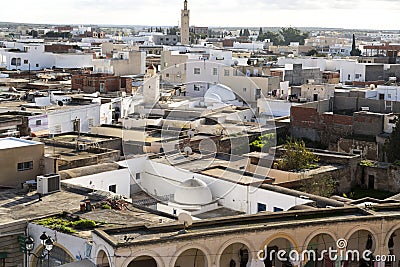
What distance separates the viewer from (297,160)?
3012 cm

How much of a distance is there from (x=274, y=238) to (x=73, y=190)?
25.2 ft

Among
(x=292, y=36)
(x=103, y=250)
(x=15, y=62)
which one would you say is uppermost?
(x=292, y=36)

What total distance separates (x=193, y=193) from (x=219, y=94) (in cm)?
2275

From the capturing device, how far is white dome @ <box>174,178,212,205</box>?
22.6 metres

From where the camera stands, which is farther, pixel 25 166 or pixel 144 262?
pixel 25 166

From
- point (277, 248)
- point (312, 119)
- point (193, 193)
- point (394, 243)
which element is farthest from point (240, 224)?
point (312, 119)

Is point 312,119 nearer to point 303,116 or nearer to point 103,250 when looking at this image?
point 303,116

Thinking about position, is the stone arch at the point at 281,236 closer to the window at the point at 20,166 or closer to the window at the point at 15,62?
the window at the point at 20,166

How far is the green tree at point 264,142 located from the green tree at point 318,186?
18.8 feet

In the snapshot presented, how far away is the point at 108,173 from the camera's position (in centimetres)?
2430

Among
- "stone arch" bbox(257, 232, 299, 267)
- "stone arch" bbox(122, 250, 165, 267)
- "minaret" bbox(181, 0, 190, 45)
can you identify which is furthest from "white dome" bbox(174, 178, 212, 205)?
"minaret" bbox(181, 0, 190, 45)

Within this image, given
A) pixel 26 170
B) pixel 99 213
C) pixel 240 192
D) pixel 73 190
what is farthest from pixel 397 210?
pixel 26 170

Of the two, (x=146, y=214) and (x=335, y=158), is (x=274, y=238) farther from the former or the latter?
(x=335, y=158)

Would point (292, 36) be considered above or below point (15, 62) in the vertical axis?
above
